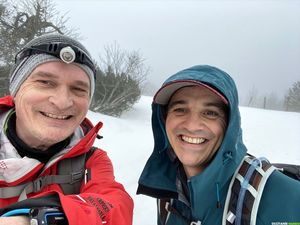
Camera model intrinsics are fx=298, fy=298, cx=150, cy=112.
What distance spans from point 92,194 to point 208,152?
85 centimetres

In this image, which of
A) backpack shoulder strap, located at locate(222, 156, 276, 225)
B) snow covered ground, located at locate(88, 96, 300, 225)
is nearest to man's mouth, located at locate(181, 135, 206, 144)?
backpack shoulder strap, located at locate(222, 156, 276, 225)

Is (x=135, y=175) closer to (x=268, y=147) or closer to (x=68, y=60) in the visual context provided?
(x=68, y=60)

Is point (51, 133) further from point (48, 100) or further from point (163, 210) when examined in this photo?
point (163, 210)

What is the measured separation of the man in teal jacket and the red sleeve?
514mm

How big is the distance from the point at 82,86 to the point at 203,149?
89cm

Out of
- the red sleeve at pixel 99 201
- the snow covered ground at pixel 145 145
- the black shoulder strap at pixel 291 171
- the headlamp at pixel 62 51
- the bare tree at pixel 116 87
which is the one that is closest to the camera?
the red sleeve at pixel 99 201

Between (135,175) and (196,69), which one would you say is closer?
(196,69)

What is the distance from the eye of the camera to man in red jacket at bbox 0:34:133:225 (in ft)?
5.52

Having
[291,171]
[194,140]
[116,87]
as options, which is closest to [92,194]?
[194,140]

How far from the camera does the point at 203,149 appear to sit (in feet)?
Result: 6.52

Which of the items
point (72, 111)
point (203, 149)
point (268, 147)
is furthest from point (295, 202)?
point (268, 147)

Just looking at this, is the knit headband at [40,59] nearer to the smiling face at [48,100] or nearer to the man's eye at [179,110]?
the smiling face at [48,100]

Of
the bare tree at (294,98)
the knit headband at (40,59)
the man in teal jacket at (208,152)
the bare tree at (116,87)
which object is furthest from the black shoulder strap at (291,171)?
the bare tree at (294,98)

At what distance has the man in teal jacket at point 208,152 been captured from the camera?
168cm
